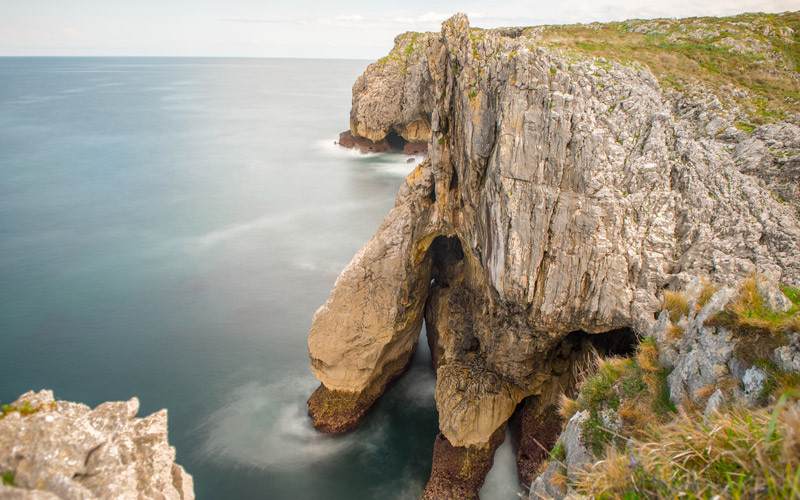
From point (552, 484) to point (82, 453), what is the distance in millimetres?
6424

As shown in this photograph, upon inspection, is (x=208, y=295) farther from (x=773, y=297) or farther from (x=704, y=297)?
(x=773, y=297)

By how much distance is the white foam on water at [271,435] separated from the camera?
50.6 ft

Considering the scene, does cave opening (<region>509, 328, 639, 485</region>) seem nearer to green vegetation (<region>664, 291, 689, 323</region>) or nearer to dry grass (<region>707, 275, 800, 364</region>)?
green vegetation (<region>664, 291, 689, 323</region>)

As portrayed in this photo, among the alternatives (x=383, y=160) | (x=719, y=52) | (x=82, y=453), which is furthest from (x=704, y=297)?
(x=383, y=160)

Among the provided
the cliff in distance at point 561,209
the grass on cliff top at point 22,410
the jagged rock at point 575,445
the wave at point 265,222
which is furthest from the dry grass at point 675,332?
the wave at point 265,222

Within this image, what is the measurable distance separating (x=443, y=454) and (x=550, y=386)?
400 cm

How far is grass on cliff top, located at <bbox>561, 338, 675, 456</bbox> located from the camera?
6496mm

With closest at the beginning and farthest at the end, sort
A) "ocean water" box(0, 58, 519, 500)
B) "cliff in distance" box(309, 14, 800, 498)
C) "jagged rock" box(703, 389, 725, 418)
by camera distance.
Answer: "jagged rock" box(703, 389, 725, 418) < "cliff in distance" box(309, 14, 800, 498) < "ocean water" box(0, 58, 519, 500)

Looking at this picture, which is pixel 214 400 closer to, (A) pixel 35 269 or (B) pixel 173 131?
(A) pixel 35 269

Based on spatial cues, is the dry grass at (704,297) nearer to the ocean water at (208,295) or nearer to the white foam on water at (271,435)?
the ocean water at (208,295)

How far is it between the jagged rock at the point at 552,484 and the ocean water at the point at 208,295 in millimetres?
7240

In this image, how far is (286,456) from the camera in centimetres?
1541

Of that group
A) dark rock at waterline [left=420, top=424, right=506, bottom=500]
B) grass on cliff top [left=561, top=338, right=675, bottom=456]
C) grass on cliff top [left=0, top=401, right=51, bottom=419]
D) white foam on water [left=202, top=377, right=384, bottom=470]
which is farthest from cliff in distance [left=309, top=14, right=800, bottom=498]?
grass on cliff top [left=0, top=401, right=51, bottom=419]

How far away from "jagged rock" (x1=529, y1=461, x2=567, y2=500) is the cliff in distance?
4068 millimetres
